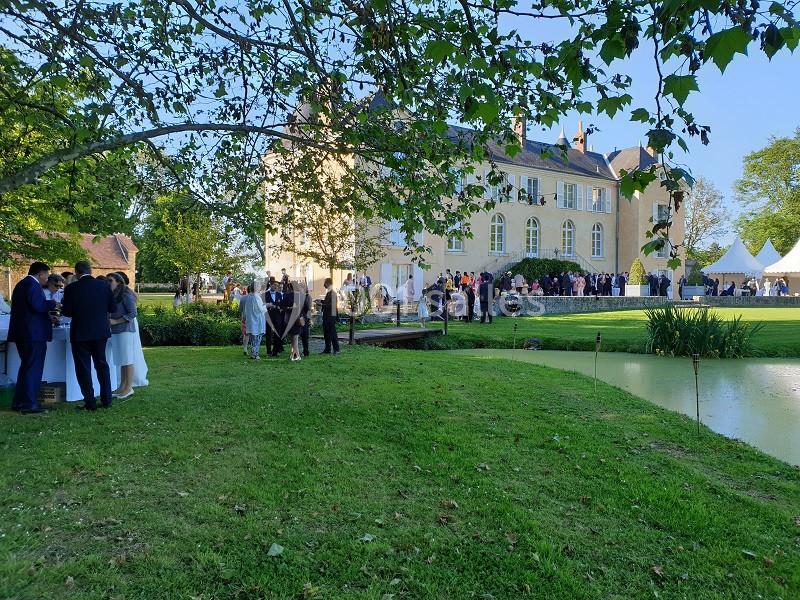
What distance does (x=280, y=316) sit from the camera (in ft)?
42.6

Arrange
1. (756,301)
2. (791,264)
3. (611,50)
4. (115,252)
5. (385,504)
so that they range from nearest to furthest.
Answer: (611,50), (385,504), (756,301), (791,264), (115,252)

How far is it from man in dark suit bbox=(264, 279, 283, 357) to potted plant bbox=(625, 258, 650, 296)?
27.4m

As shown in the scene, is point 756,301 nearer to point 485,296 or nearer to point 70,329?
point 485,296

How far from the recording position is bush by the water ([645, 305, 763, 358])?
14016 mm

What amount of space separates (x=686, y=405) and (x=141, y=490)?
775 cm

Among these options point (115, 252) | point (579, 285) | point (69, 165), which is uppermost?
point (115, 252)

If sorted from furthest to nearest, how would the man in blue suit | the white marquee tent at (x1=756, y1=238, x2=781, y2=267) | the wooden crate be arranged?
the white marquee tent at (x1=756, y1=238, x2=781, y2=267) → the wooden crate → the man in blue suit

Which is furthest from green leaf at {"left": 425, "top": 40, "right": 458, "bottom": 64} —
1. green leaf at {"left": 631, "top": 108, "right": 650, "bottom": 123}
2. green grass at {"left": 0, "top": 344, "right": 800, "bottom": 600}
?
green grass at {"left": 0, "top": 344, "right": 800, "bottom": 600}

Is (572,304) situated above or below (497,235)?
below

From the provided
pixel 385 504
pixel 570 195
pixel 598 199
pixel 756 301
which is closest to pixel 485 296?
pixel 385 504

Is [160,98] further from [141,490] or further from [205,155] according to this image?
[141,490]

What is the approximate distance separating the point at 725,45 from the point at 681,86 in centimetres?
28

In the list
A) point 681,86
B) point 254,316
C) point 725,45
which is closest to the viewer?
point 725,45

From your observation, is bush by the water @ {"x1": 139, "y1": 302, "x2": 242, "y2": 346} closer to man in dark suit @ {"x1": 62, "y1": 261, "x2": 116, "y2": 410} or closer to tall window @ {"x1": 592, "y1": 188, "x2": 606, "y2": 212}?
man in dark suit @ {"x1": 62, "y1": 261, "x2": 116, "y2": 410}
